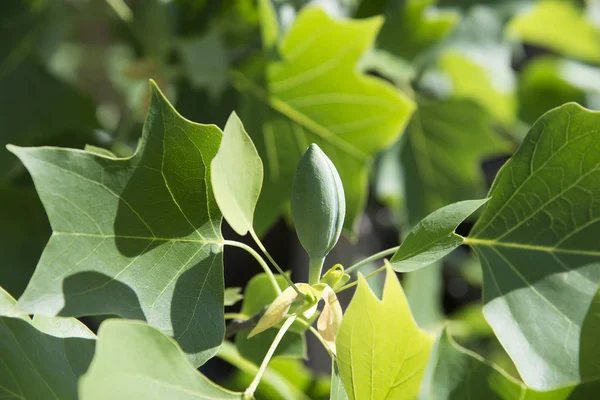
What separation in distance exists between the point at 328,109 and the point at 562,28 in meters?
0.59

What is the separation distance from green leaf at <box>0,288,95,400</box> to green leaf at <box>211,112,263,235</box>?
11 centimetres

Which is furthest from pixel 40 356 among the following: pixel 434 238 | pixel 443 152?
pixel 443 152

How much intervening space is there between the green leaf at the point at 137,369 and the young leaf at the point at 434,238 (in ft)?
0.37

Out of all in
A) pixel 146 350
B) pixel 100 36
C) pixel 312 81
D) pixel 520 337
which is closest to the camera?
pixel 146 350

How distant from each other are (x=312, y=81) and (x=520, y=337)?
0.31 m

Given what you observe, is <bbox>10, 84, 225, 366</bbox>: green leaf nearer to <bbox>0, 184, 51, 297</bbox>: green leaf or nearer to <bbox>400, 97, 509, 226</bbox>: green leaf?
<bbox>0, 184, 51, 297</bbox>: green leaf

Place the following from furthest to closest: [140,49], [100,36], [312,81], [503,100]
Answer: [100,36] → [503,100] → [140,49] → [312,81]

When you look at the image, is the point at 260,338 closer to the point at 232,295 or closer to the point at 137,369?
the point at 232,295

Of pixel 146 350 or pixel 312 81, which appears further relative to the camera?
pixel 312 81

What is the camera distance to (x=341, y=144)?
578 millimetres

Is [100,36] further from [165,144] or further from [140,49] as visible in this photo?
[165,144]

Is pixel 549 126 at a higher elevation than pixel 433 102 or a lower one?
higher

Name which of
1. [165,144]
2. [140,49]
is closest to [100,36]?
[140,49]

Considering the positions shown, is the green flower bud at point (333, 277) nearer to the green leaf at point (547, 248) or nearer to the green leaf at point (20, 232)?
the green leaf at point (547, 248)
